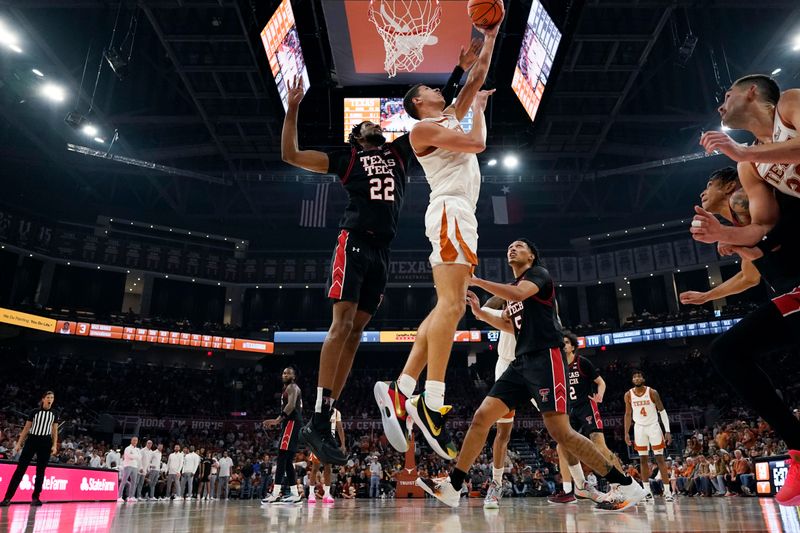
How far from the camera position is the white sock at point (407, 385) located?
3.76 meters

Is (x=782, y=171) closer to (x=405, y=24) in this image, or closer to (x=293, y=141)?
(x=293, y=141)

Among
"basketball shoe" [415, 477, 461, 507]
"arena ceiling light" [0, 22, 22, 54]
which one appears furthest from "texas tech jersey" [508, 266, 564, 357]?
"arena ceiling light" [0, 22, 22, 54]

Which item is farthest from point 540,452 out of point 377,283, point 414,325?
point 377,283

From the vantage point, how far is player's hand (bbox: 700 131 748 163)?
2693 millimetres

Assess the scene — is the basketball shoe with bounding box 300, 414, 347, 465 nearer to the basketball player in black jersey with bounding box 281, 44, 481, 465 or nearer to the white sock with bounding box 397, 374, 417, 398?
the basketball player in black jersey with bounding box 281, 44, 481, 465

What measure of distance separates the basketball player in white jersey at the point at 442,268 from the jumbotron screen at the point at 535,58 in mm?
8995

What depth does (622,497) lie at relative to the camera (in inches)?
191

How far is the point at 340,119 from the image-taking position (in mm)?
14836

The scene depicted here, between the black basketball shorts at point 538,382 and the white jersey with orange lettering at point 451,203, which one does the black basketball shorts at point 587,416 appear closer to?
the black basketball shorts at point 538,382

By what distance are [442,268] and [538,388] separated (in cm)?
162

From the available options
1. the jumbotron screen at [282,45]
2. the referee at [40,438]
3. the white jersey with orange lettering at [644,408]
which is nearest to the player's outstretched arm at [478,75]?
the white jersey with orange lettering at [644,408]

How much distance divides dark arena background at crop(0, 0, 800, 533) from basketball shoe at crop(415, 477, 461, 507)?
1.04 metres

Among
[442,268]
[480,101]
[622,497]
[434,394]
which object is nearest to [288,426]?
[622,497]

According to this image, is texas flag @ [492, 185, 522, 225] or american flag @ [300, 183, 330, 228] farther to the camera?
texas flag @ [492, 185, 522, 225]
